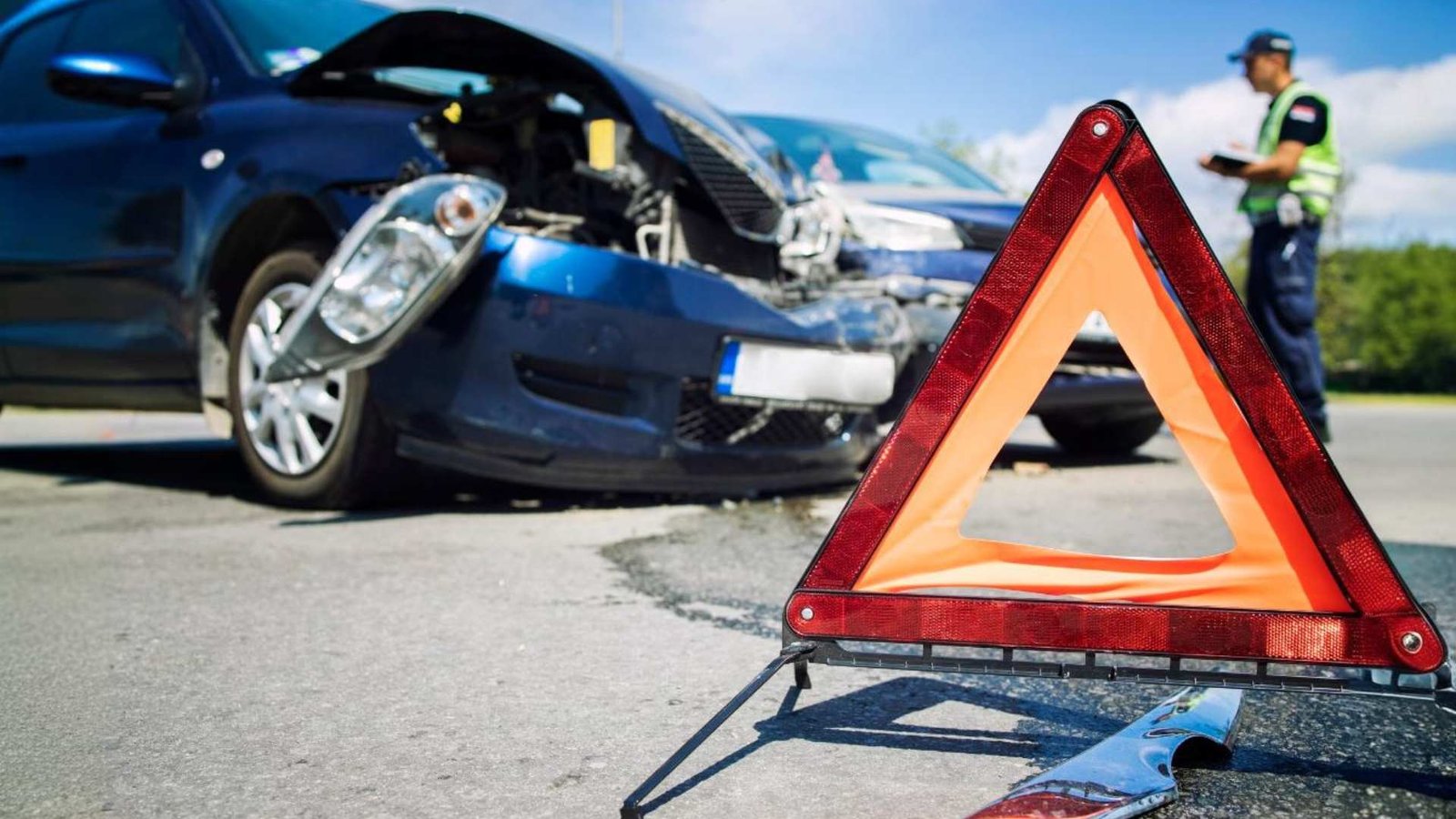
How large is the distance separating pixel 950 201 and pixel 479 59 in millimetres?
2312

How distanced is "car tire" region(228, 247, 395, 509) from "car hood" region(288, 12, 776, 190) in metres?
0.67

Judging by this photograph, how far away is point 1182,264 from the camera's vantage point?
1.91m

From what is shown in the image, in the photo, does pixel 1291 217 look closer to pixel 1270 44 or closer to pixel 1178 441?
pixel 1270 44

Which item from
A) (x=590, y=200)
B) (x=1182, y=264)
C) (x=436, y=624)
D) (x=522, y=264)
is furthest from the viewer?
(x=590, y=200)

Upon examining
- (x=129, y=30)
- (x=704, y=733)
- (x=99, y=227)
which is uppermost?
(x=129, y=30)

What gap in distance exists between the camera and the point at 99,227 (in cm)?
466

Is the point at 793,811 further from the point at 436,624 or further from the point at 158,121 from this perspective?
the point at 158,121

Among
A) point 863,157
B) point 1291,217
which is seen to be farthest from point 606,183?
point 1291,217

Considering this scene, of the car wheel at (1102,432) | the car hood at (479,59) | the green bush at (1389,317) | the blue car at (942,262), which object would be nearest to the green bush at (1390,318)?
the green bush at (1389,317)

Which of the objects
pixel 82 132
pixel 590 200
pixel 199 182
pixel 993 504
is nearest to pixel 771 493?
pixel 993 504

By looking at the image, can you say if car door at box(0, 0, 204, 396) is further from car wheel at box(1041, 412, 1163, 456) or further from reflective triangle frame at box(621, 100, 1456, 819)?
car wheel at box(1041, 412, 1163, 456)

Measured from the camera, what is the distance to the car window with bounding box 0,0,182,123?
4836mm

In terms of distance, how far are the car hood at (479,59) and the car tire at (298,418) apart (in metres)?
0.67

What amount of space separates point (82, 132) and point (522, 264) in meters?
2.08
